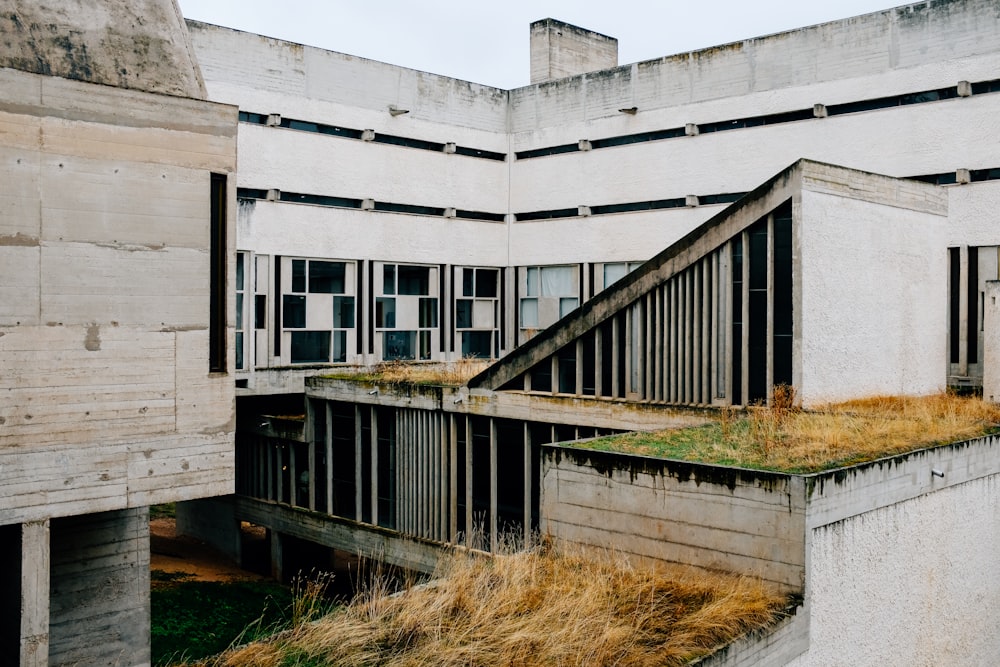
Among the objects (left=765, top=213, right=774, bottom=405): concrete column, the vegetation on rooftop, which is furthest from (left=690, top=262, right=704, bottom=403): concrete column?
(left=765, top=213, right=774, bottom=405): concrete column

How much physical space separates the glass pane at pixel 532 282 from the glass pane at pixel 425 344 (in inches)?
155

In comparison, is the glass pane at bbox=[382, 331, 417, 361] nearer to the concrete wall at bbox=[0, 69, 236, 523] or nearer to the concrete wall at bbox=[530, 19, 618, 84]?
the concrete wall at bbox=[530, 19, 618, 84]

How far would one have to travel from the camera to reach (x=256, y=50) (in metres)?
25.4

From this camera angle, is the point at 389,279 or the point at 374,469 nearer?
the point at 374,469

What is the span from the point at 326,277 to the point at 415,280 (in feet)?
10.7

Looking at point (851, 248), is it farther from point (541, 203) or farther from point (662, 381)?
point (541, 203)

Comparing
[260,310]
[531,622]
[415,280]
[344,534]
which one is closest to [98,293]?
[531,622]

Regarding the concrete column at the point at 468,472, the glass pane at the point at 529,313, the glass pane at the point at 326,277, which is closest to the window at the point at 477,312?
the glass pane at the point at 529,313

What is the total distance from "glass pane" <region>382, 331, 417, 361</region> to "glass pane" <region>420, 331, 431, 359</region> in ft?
1.04

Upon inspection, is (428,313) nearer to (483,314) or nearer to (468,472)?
(483,314)

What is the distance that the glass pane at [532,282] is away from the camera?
31.1m

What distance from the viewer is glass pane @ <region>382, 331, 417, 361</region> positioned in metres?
28.3

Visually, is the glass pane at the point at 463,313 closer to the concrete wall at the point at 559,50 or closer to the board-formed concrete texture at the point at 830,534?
the concrete wall at the point at 559,50

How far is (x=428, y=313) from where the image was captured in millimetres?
29453
